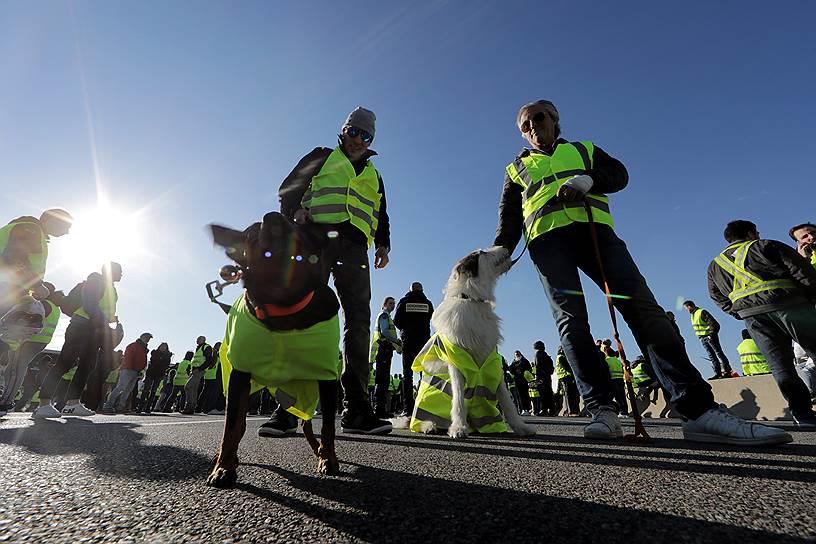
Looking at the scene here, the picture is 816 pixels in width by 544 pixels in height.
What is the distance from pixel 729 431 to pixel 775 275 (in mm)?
2363

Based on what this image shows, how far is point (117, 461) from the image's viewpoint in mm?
2072

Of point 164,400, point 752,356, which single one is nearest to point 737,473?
point 752,356

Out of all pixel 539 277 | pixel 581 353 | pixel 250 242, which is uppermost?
pixel 539 277

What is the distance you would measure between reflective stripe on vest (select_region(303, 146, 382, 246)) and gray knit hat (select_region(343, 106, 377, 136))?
283 mm

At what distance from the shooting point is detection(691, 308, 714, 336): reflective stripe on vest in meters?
→ 9.70

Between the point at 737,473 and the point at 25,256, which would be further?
the point at 25,256

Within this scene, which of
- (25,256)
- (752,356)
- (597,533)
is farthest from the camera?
(752,356)

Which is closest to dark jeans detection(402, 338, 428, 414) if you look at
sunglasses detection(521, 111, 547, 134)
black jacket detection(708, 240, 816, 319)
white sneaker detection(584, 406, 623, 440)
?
white sneaker detection(584, 406, 623, 440)

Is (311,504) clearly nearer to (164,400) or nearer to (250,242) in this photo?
(250,242)

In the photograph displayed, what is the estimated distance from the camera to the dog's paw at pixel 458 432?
319cm

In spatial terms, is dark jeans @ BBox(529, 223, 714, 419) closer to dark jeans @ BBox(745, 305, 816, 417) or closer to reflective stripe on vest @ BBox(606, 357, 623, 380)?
dark jeans @ BBox(745, 305, 816, 417)

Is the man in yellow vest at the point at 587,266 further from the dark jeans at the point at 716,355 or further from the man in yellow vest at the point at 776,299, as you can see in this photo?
the dark jeans at the point at 716,355

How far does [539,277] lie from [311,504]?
2.63 metres

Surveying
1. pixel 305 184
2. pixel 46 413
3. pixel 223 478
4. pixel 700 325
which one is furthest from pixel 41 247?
pixel 700 325
